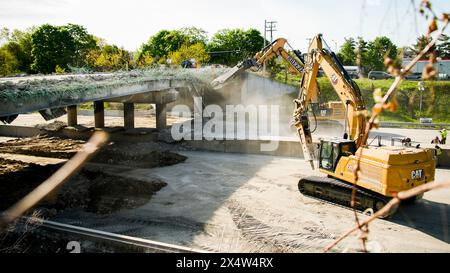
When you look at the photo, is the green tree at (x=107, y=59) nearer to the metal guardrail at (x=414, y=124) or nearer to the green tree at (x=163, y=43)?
the green tree at (x=163, y=43)

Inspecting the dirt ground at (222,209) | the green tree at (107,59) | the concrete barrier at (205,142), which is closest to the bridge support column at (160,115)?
the concrete barrier at (205,142)

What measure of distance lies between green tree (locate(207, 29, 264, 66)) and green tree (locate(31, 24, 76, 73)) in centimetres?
2422

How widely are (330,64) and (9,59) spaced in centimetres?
5320

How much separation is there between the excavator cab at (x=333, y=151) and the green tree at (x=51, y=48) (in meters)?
55.7

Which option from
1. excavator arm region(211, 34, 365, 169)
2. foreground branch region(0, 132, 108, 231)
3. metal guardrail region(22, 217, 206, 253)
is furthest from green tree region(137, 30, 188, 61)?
metal guardrail region(22, 217, 206, 253)

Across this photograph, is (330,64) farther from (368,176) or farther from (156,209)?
(156,209)

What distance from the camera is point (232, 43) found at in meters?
65.2

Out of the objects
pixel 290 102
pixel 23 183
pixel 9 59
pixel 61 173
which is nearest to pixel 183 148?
pixel 61 173

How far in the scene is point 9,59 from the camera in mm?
53125

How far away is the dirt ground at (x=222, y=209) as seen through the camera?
11.0m

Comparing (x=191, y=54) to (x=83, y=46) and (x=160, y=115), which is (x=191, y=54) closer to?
(x=160, y=115)

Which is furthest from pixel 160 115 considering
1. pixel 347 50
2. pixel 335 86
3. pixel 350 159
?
pixel 347 50

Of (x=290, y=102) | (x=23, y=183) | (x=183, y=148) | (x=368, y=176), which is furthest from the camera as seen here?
(x=290, y=102)

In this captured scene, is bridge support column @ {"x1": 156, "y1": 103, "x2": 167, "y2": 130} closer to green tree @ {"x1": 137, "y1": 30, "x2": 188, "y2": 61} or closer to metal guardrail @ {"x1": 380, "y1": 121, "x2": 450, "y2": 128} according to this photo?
metal guardrail @ {"x1": 380, "y1": 121, "x2": 450, "y2": 128}
